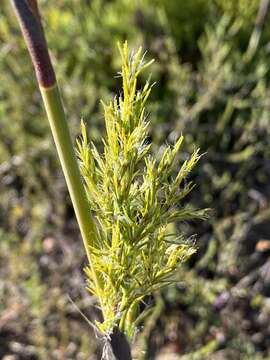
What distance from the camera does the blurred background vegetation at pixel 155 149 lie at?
72.0 inches

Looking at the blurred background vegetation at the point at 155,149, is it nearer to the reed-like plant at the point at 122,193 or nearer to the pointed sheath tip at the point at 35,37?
the reed-like plant at the point at 122,193

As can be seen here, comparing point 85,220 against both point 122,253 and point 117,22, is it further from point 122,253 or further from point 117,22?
point 117,22

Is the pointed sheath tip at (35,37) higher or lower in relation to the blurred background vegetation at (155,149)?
higher

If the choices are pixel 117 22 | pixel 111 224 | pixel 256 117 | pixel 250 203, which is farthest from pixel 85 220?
pixel 117 22

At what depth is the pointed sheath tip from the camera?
0.54 meters

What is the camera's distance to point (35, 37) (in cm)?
55

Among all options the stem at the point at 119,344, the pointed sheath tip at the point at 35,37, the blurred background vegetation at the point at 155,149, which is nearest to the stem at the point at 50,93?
the pointed sheath tip at the point at 35,37

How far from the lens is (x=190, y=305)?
1857 millimetres

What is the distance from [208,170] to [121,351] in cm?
136

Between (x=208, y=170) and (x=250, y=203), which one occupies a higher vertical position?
(x=208, y=170)

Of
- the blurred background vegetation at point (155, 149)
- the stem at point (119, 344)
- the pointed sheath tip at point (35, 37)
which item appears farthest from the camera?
the blurred background vegetation at point (155, 149)

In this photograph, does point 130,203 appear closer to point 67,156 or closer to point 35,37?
point 67,156

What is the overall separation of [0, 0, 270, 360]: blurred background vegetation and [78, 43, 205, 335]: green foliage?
0.90 metres

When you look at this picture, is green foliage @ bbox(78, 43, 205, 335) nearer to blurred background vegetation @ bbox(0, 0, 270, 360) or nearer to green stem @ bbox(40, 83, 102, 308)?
green stem @ bbox(40, 83, 102, 308)
